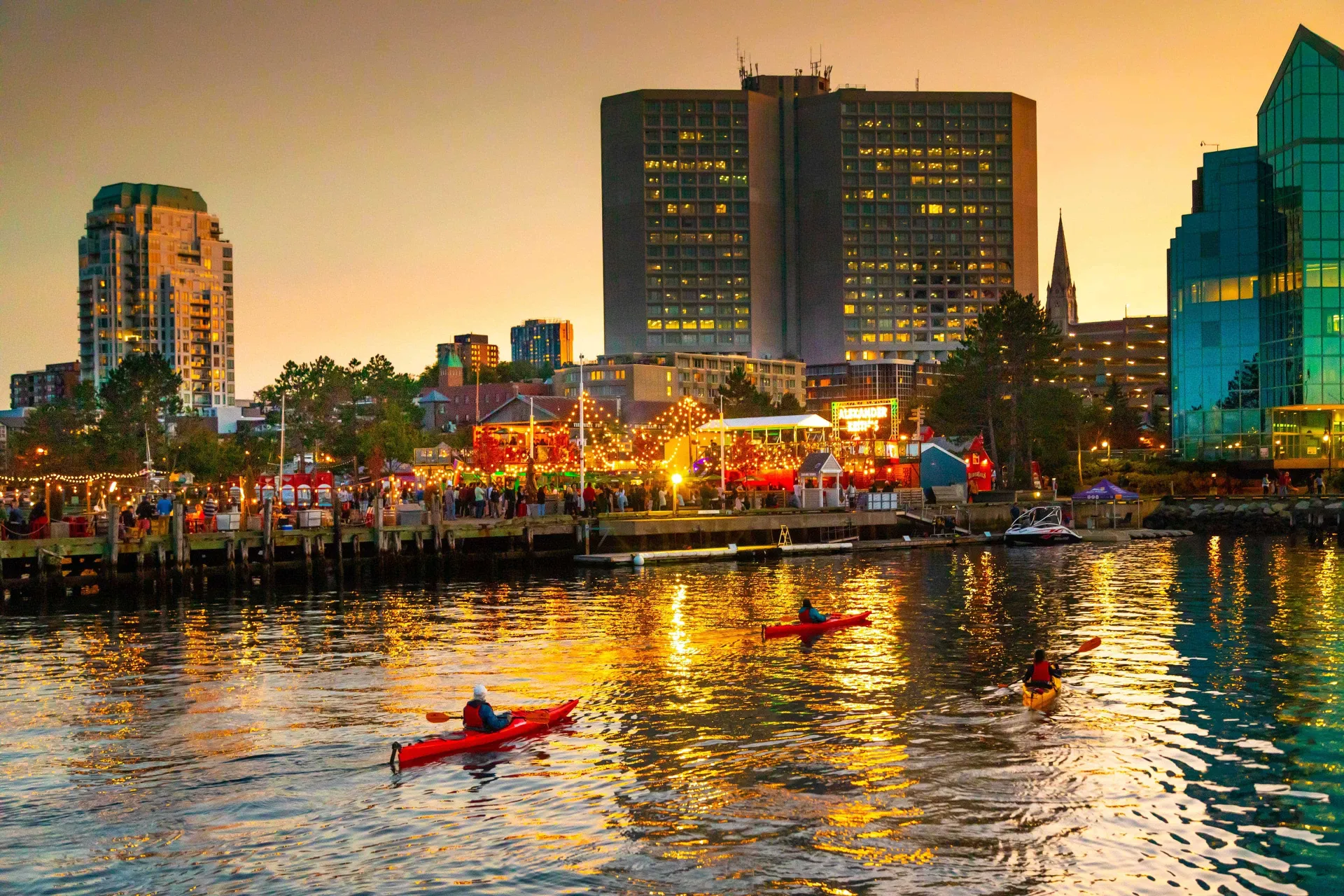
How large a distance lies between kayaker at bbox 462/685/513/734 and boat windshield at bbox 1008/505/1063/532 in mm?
61790

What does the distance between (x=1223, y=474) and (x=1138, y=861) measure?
96.6 meters

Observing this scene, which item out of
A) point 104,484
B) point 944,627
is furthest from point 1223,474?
point 104,484

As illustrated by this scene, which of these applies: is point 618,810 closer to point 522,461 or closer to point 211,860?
point 211,860

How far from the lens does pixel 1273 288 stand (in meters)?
107

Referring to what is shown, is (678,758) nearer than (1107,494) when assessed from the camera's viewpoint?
Yes

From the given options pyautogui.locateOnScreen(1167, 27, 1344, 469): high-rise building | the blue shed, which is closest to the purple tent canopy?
the blue shed

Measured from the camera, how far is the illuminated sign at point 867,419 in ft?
352

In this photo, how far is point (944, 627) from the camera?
4250 centimetres

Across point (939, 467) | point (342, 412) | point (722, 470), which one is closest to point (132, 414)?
point (342, 412)

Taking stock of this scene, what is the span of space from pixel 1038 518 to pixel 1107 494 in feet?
35.6

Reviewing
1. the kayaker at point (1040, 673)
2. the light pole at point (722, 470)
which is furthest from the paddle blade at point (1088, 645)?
the light pole at point (722, 470)

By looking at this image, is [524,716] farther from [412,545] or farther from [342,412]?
[342,412]

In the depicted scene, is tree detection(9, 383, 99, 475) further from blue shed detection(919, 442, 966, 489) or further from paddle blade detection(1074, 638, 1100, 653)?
paddle blade detection(1074, 638, 1100, 653)

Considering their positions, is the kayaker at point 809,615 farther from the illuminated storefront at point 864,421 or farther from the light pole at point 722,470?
the illuminated storefront at point 864,421
